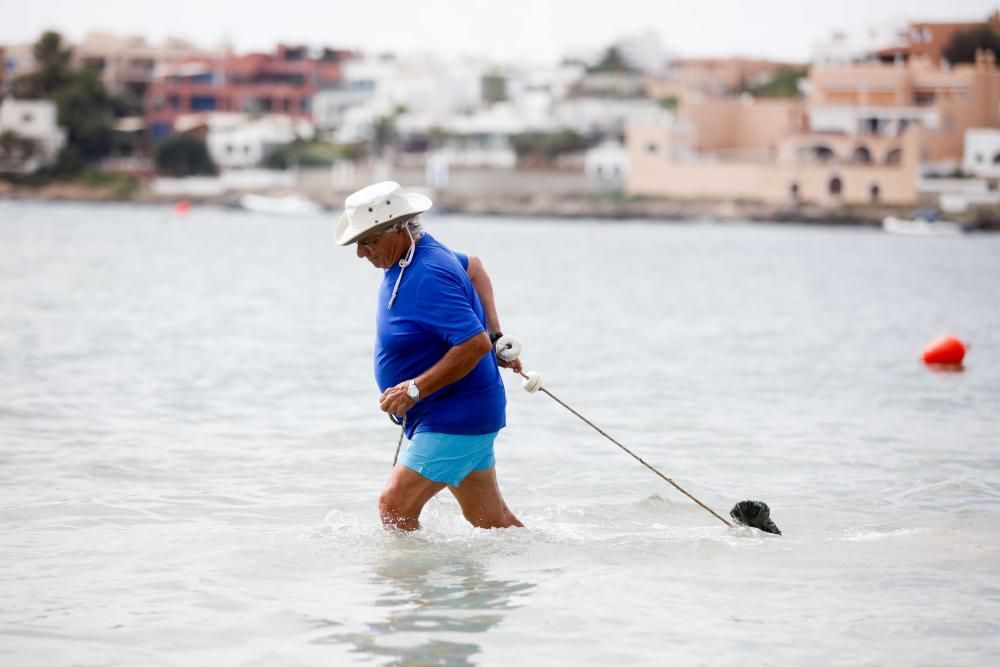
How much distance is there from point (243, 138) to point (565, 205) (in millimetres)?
27930

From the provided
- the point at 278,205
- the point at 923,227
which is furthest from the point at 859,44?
the point at 278,205

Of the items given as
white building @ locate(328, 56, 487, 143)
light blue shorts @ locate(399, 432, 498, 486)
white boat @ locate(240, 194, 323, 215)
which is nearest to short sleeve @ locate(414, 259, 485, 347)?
light blue shorts @ locate(399, 432, 498, 486)

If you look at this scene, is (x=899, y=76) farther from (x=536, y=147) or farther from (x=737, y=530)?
(x=737, y=530)

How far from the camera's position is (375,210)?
22.6 feet

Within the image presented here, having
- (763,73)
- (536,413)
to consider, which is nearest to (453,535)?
(536,413)

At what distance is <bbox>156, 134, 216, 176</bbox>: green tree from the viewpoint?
12731 cm

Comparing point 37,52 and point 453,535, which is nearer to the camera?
point 453,535

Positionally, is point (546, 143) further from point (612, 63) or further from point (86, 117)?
point (86, 117)

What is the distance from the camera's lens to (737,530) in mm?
8633

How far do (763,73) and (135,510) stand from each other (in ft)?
517

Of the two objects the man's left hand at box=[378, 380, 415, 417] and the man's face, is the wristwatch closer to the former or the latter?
the man's left hand at box=[378, 380, 415, 417]

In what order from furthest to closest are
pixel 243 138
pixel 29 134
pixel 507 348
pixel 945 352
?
pixel 29 134, pixel 243 138, pixel 945 352, pixel 507 348

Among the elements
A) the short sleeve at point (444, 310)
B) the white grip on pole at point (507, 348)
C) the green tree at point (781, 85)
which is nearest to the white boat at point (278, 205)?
the green tree at point (781, 85)

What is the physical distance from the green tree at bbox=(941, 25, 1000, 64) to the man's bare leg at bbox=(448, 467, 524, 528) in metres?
134
